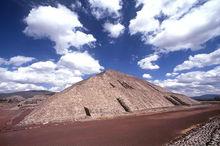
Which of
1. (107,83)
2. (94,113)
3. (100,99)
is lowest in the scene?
(94,113)

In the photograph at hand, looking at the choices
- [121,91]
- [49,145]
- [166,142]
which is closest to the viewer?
Result: [166,142]

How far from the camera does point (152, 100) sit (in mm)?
61188

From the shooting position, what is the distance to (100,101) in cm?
5147

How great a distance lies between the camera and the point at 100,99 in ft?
171

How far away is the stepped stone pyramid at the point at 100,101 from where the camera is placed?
44312 mm

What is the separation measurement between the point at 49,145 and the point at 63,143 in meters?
1.29

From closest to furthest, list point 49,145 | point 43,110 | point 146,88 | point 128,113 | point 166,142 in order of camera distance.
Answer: point 166,142 < point 49,145 < point 43,110 < point 128,113 < point 146,88

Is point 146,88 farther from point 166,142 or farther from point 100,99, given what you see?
point 166,142

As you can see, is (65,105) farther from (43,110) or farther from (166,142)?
(166,142)

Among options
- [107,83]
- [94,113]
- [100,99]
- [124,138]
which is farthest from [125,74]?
[124,138]

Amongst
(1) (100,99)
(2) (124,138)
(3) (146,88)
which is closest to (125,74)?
(3) (146,88)

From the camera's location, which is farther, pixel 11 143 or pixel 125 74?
pixel 125 74

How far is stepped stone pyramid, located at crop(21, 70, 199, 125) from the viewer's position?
145ft

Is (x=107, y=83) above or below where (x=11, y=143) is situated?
above
